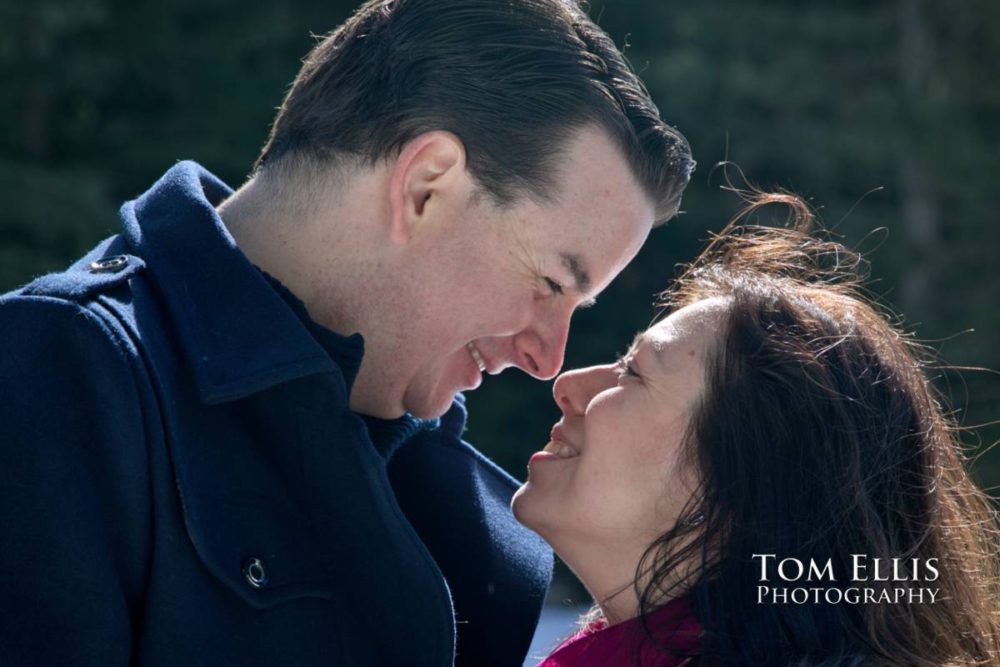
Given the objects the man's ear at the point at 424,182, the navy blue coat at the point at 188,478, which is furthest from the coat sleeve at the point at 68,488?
the man's ear at the point at 424,182

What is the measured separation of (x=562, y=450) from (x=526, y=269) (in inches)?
14.3

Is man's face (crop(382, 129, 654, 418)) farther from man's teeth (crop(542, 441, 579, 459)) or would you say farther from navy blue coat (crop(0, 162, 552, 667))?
navy blue coat (crop(0, 162, 552, 667))

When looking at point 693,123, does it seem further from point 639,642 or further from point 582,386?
point 639,642

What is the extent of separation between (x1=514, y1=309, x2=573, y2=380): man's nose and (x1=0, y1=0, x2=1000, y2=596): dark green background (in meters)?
7.86

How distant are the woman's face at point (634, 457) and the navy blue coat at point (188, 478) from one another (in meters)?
0.34

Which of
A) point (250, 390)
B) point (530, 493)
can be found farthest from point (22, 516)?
point (530, 493)

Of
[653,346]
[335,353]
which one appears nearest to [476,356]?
[653,346]

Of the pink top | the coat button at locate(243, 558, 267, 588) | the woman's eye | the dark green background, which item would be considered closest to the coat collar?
the coat button at locate(243, 558, 267, 588)

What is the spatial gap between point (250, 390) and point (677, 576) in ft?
2.72

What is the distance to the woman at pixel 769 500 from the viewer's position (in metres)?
2.23

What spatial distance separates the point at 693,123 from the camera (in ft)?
38.8

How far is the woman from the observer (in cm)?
223

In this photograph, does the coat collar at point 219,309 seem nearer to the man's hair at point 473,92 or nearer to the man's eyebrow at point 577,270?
the man's hair at point 473,92

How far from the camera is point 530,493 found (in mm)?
2547
